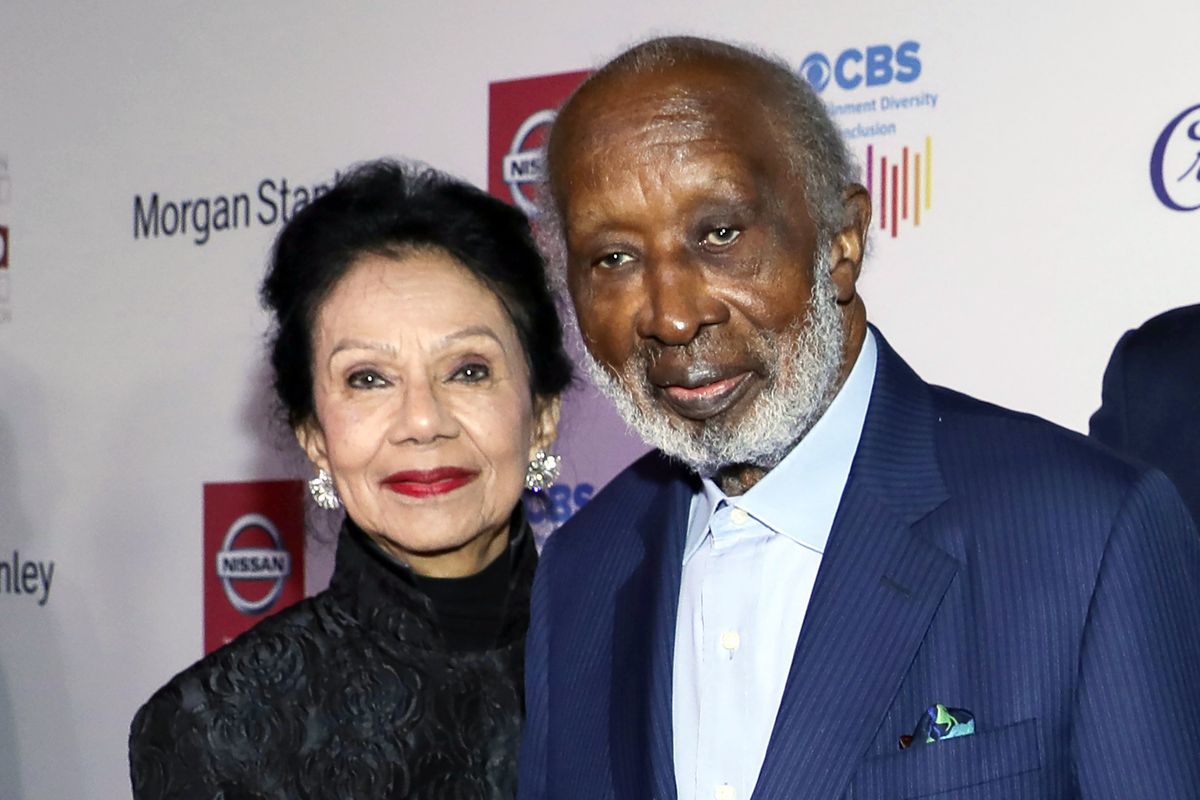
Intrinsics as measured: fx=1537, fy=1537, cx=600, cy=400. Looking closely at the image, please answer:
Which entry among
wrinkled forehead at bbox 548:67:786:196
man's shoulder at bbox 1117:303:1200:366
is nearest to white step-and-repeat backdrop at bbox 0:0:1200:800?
man's shoulder at bbox 1117:303:1200:366

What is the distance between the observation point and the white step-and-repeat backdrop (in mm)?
2695

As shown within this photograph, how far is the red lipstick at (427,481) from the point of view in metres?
2.22

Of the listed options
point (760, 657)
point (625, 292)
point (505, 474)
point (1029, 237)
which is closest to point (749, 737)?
point (760, 657)

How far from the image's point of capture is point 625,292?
1610 millimetres

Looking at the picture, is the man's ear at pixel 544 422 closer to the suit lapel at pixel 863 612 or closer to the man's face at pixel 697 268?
the man's face at pixel 697 268

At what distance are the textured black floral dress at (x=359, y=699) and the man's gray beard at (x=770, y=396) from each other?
74 cm

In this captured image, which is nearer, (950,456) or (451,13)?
(950,456)

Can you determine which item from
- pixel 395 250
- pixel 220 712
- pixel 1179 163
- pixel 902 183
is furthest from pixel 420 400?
pixel 1179 163

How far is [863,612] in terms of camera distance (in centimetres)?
157

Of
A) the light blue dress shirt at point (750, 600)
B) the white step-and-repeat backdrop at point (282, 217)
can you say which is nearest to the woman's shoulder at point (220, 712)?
the light blue dress shirt at point (750, 600)

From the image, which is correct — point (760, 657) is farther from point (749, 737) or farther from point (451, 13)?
point (451, 13)

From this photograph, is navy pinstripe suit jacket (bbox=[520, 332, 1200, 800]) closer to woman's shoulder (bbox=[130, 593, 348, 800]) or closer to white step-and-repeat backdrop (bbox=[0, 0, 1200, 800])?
woman's shoulder (bbox=[130, 593, 348, 800])

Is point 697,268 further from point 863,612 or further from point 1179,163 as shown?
point 1179,163

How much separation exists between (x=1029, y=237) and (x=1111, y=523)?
1381mm
